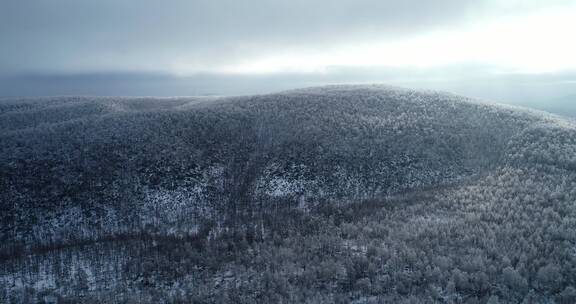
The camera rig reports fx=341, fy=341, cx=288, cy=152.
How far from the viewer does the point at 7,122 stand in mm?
51656

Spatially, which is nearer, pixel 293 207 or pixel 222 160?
pixel 293 207

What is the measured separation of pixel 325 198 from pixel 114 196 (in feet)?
47.4

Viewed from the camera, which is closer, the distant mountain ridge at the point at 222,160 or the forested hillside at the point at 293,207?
the forested hillside at the point at 293,207

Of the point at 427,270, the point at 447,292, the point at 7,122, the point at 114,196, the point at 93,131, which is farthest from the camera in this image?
the point at 7,122

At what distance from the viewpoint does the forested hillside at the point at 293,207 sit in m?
12.6

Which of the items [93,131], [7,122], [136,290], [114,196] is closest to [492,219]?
[136,290]

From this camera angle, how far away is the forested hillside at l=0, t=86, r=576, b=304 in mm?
12594

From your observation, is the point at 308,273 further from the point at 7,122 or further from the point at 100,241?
the point at 7,122

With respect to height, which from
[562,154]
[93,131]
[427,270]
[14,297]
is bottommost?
[14,297]

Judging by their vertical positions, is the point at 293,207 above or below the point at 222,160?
below

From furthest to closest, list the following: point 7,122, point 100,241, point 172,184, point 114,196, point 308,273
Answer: point 7,122, point 172,184, point 114,196, point 100,241, point 308,273

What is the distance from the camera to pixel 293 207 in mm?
22797

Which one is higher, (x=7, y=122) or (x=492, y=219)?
A: (x=7, y=122)

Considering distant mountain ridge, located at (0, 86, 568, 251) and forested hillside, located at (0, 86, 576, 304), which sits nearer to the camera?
forested hillside, located at (0, 86, 576, 304)
